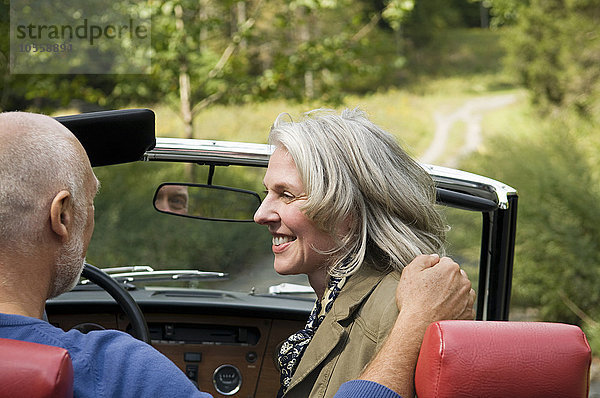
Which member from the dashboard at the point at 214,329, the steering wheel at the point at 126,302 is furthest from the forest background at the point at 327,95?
the steering wheel at the point at 126,302

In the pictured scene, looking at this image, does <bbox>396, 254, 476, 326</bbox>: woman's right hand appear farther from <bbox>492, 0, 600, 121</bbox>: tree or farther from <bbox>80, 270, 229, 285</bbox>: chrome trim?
<bbox>492, 0, 600, 121</bbox>: tree

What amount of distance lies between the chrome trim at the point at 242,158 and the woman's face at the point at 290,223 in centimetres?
30

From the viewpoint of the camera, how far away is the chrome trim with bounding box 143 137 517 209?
259cm

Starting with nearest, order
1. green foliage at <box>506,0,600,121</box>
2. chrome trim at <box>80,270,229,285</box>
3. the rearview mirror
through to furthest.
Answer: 1. the rearview mirror
2. chrome trim at <box>80,270,229,285</box>
3. green foliage at <box>506,0,600,121</box>

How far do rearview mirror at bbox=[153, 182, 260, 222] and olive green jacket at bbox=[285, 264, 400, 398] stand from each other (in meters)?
0.85

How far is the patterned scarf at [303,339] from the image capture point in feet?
7.14

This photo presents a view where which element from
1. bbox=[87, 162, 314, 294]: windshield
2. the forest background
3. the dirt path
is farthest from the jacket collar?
the dirt path

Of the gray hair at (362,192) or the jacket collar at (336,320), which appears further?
the gray hair at (362,192)

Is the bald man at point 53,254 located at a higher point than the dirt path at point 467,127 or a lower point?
higher

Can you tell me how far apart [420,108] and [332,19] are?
732 cm

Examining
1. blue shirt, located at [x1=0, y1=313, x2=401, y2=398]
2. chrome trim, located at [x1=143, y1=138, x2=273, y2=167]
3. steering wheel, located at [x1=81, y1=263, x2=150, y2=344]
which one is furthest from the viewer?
chrome trim, located at [x1=143, y1=138, x2=273, y2=167]

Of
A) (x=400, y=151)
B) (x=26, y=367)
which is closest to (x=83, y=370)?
(x=26, y=367)

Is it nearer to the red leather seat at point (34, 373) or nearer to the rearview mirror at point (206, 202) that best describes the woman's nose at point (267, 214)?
the rearview mirror at point (206, 202)

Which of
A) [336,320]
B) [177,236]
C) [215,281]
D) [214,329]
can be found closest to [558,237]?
[177,236]
